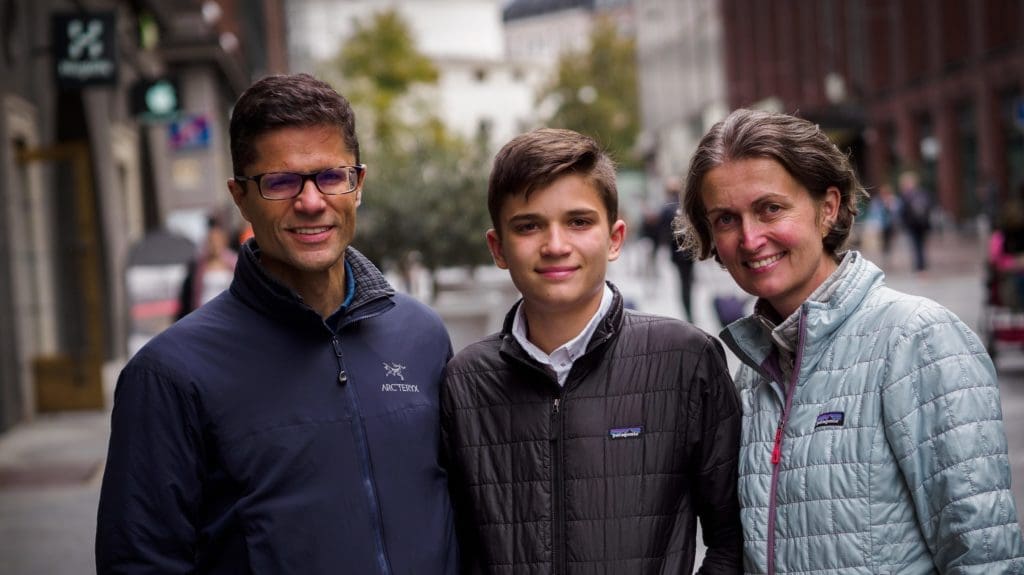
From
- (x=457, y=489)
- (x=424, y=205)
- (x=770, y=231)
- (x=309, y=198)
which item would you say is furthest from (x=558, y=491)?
(x=424, y=205)

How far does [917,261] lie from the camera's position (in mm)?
24406

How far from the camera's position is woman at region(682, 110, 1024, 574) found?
272 cm

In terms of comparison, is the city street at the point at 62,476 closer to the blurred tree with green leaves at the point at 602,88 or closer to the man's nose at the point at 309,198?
the man's nose at the point at 309,198

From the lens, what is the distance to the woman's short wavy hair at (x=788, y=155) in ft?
9.96

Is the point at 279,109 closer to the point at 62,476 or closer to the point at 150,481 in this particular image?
the point at 150,481

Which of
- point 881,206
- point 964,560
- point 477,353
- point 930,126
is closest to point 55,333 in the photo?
point 477,353

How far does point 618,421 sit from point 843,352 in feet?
1.81

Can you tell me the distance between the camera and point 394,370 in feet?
10.2

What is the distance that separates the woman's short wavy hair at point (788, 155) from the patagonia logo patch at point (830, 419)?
0.44 meters

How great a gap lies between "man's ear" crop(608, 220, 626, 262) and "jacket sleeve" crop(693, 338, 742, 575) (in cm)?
40

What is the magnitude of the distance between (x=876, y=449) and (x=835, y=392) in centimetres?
16

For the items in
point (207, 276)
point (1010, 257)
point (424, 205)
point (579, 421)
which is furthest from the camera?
point (424, 205)

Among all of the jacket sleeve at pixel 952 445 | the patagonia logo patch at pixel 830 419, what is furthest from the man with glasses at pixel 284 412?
the jacket sleeve at pixel 952 445

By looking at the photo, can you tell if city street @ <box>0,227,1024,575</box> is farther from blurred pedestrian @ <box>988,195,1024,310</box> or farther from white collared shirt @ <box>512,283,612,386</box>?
white collared shirt @ <box>512,283,612,386</box>
